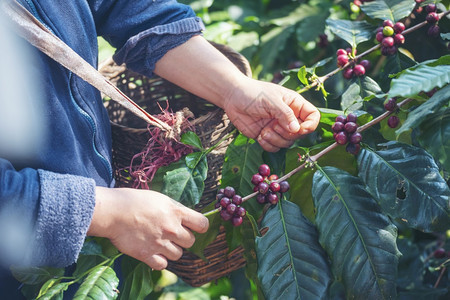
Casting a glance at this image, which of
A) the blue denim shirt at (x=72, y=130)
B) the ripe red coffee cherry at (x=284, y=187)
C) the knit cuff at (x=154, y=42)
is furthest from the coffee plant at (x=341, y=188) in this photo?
the knit cuff at (x=154, y=42)

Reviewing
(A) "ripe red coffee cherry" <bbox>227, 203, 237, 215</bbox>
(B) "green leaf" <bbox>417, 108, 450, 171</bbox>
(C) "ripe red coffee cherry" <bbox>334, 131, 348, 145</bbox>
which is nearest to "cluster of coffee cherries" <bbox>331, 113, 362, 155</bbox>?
(C) "ripe red coffee cherry" <bbox>334, 131, 348, 145</bbox>

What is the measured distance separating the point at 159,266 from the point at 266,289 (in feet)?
0.56

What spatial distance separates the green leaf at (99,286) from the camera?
2.57 ft

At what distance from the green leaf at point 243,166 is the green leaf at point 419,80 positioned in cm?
34

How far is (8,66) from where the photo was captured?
31.5 inches

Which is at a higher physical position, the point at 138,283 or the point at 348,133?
the point at 348,133

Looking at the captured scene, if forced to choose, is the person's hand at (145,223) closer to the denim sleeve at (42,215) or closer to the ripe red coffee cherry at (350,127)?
the denim sleeve at (42,215)

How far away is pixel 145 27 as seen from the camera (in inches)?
41.1

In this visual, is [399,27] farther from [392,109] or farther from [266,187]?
[266,187]

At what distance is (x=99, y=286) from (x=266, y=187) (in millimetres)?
308

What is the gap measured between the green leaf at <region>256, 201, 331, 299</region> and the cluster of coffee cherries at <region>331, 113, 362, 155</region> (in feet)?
0.44

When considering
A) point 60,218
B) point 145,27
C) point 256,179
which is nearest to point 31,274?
point 60,218

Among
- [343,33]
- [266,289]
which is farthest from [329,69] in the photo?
[266,289]

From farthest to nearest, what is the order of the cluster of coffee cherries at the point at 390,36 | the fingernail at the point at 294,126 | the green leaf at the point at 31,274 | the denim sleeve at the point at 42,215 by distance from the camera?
the cluster of coffee cherries at the point at 390,36 < the fingernail at the point at 294,126 < the green leaf at the point at 31,274 < the denim sleeve at the point at 42,215
